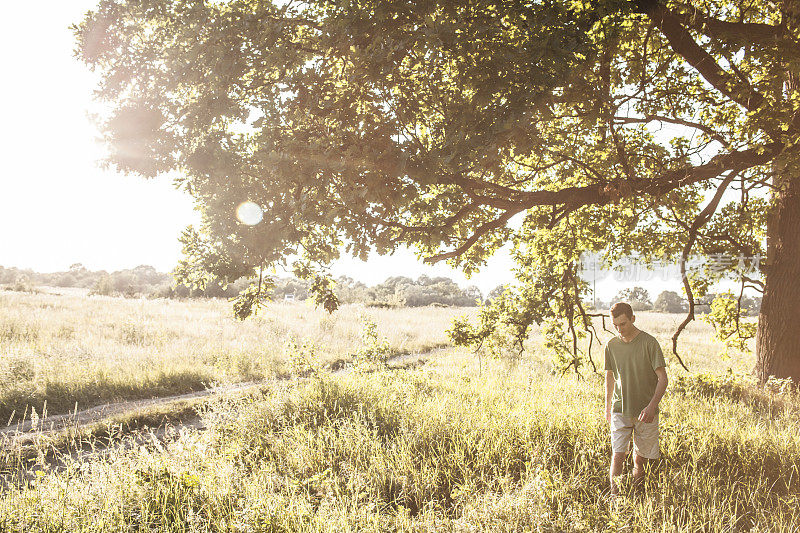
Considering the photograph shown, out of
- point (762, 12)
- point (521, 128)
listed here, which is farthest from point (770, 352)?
point (521, 128)

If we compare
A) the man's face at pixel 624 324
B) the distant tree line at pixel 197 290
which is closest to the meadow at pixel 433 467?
the man's face at pixel 624 324

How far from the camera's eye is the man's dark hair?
5.11m

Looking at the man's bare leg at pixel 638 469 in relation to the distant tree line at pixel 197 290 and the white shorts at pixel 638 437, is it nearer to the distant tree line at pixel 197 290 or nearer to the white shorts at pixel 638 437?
the white shorts at pixel 638 437

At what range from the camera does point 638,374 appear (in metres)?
4.94

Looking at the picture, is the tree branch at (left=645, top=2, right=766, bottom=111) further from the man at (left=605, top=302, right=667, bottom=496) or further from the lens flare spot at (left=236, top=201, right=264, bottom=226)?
the lens flare spot at (left=236, top=201, right=264, bottom=226)

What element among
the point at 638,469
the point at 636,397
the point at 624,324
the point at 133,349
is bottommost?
the point at 133,349

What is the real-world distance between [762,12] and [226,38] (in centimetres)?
1034

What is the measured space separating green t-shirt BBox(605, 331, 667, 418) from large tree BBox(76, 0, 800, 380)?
2.47m

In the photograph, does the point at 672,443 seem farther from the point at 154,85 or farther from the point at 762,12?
the point at 154,85

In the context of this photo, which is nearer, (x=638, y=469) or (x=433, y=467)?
(x=638, y=469)

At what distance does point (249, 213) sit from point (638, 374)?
18.9ft

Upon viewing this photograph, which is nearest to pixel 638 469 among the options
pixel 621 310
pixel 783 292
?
pixel 621 310

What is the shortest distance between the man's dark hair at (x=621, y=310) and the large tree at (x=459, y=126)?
A: 202 centimetres

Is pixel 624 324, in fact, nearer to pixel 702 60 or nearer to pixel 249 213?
pixel 702 60
